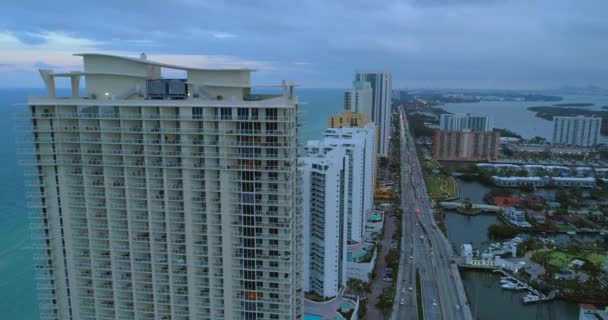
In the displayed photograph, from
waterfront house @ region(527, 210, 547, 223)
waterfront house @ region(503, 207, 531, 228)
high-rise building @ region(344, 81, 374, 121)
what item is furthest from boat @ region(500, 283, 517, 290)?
high-rise building @ region(344, 81, 374, 121)

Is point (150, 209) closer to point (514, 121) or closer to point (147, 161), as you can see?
point (147, 161)

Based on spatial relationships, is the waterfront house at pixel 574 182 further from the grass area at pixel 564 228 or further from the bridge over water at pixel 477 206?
the grass area at pixel 564 228

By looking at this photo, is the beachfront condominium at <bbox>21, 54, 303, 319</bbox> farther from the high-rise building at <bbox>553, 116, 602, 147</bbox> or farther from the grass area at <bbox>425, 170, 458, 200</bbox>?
the high-rise building at <bbox>553, 116, 602, 147</bbox>

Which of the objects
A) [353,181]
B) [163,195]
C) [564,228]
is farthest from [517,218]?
[163,195]

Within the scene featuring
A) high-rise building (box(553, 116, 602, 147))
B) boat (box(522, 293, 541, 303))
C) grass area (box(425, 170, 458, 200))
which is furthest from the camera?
high-rise building (box(553, 116, 602, 147))

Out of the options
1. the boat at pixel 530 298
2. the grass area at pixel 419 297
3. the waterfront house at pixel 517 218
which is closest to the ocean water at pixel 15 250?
the grass area at pixel 419 297

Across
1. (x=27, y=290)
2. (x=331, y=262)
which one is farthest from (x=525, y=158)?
(x=27, y=290)

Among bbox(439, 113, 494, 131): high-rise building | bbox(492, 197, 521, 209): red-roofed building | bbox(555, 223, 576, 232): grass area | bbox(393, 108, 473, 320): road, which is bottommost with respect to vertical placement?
bbox(555, 223, 576, 232): grass area

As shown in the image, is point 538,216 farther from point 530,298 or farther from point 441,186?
point 530,298
